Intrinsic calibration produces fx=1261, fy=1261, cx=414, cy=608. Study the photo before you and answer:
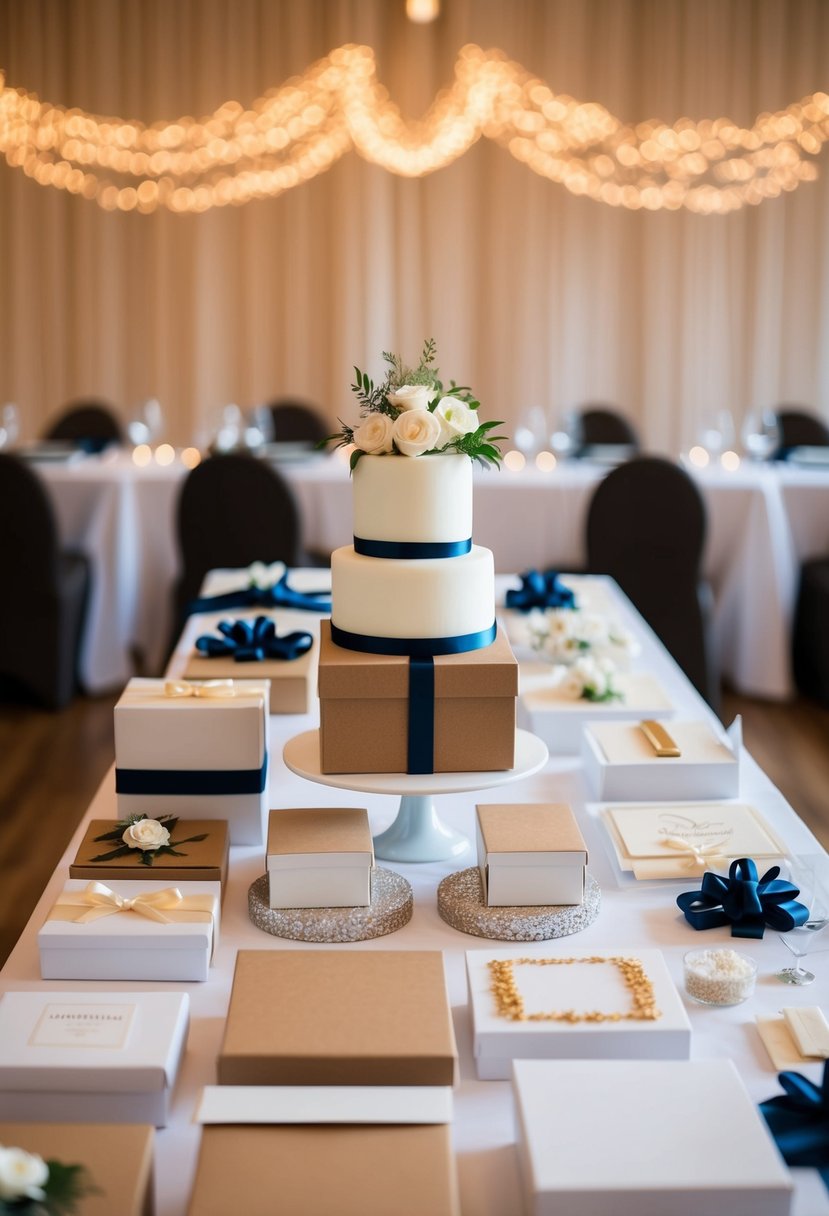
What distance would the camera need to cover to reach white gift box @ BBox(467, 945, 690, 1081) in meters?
1.27

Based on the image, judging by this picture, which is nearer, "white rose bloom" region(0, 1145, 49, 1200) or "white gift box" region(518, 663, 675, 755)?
"white rose bloom" region(0, 1145, 49, 1200)

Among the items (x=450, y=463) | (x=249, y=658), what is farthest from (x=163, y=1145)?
(x=249, y=658)

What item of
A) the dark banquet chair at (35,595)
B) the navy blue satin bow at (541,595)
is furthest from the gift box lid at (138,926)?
the dark banquet chair at (35,595)

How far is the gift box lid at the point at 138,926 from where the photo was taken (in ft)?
4.71

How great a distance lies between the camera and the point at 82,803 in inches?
146

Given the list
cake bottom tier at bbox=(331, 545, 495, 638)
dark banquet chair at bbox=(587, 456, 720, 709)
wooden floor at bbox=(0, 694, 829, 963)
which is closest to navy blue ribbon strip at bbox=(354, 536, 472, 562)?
cake bottom tier at bbox=(331, 545, 495, 638)

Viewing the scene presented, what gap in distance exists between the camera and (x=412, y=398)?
5.36 ft

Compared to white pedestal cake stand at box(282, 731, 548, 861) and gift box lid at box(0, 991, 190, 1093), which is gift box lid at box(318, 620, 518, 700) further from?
gift box lid at box(0, 991, 190, 1093)

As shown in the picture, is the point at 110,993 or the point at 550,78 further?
the point at 550,78

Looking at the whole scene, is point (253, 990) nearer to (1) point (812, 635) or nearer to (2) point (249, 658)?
(2) point (249, 658)

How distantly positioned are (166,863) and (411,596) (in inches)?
18.3

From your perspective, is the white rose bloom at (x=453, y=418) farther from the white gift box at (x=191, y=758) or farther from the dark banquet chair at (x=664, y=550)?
the dark banquet chair at (x=664, y=550)

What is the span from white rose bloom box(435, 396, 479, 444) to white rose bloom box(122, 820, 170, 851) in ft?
2.06

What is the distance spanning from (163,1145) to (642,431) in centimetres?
619
